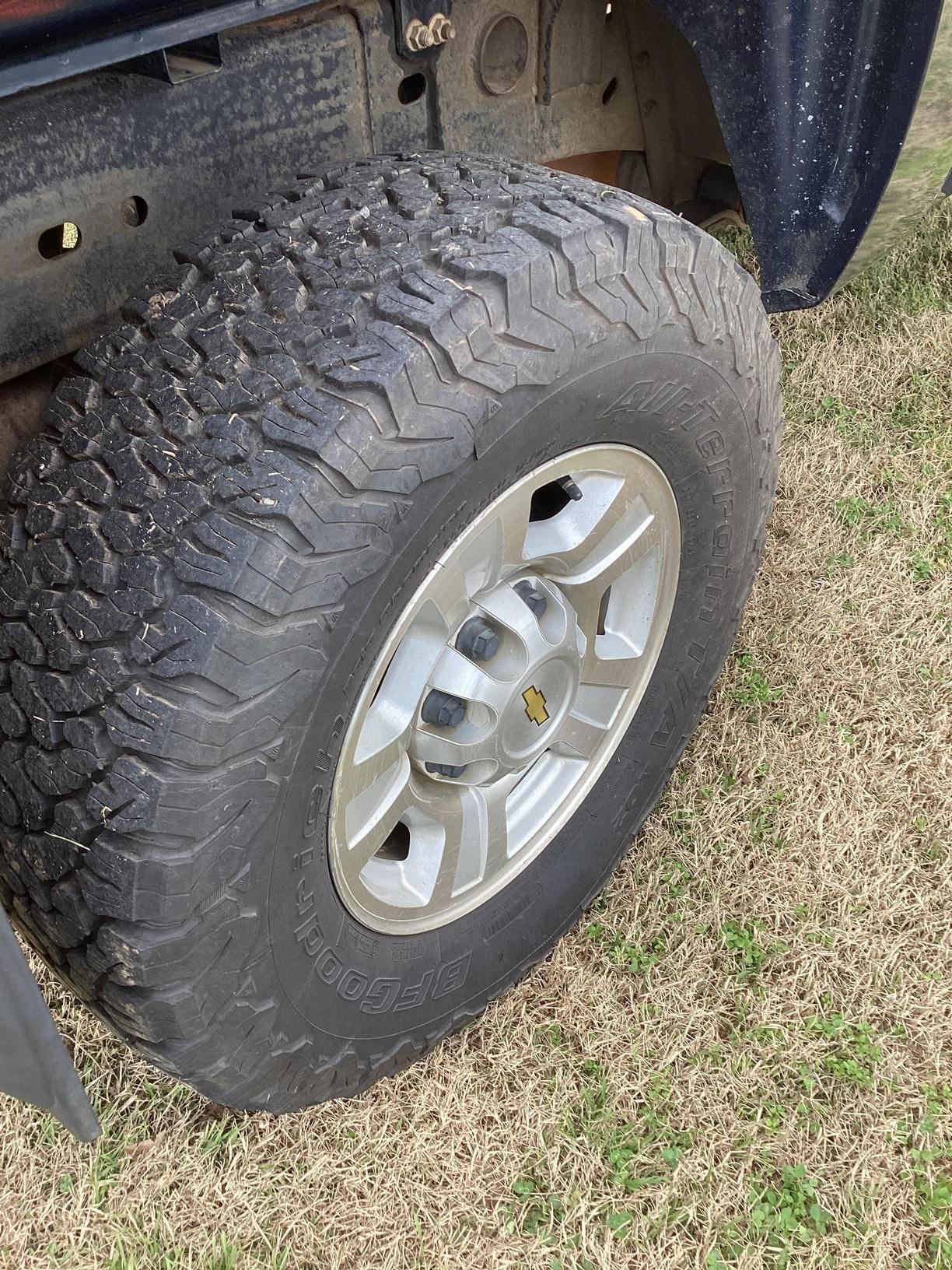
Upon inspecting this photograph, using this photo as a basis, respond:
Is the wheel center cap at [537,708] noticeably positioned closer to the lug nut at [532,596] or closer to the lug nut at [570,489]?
the lug nut at [532,596]

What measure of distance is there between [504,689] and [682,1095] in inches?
32.9

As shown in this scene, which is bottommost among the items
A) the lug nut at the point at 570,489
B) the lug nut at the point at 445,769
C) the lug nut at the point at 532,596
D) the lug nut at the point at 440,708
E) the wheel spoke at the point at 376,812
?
the lug nut at the point at 445,769

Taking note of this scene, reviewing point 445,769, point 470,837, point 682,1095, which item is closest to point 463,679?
point 445,769

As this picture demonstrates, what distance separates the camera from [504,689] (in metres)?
1.80

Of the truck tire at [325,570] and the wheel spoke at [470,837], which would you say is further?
the wheel spoke at [470,837]

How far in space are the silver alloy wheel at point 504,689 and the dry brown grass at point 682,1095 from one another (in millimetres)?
373

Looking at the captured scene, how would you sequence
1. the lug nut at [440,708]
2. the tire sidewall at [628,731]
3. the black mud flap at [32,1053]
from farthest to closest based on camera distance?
the lug nut at [440,708] → the tire sidewall at [628,731] → the black mud flap at [32,1053]

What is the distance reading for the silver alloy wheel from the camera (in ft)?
5.41

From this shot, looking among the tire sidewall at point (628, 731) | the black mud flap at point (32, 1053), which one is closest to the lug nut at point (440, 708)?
the tire sidewall at point (628, 731)

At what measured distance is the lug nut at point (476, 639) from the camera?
5.86 feet

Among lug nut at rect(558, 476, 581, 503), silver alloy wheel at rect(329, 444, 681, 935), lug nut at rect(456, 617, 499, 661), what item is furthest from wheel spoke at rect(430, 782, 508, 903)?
lug nut at rect(558, 476, 581, 503)

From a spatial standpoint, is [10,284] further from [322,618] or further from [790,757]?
[790,757]

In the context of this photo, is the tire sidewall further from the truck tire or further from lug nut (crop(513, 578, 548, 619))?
lug nut (crop(513, 578, 548, 619))

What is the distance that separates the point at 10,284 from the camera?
1.48m
